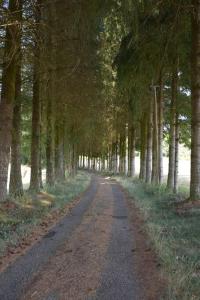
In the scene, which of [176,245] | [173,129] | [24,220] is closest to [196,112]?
[173,129]

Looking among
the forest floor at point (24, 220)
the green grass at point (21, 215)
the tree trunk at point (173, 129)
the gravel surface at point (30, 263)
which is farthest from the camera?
the tree trunk at point (173, 129)

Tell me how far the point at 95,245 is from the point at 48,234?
5.39ft

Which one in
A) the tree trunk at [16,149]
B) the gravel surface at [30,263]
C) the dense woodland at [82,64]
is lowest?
the gravel surface at [30,263]

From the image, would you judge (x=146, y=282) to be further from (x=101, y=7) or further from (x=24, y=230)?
(x=101, y=7)

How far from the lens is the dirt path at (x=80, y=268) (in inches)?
195

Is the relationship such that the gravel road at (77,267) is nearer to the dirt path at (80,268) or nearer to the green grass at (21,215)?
the dirt path at (80,268)

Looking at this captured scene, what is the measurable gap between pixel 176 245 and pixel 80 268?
2241 millimetres

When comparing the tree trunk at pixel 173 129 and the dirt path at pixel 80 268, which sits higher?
the tree trunk at pixel 173 129

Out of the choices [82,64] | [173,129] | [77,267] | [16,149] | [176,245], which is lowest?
[77,267]

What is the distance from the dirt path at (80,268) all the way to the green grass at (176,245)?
0.30 metres

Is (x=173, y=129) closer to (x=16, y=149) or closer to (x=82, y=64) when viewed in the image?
(x=82, y=64)

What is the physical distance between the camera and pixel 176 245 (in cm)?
716

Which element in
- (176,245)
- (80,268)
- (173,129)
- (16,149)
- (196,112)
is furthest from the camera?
(173,129)

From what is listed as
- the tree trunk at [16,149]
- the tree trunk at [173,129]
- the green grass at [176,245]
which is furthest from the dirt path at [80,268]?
the tree trunk at [173,129]
